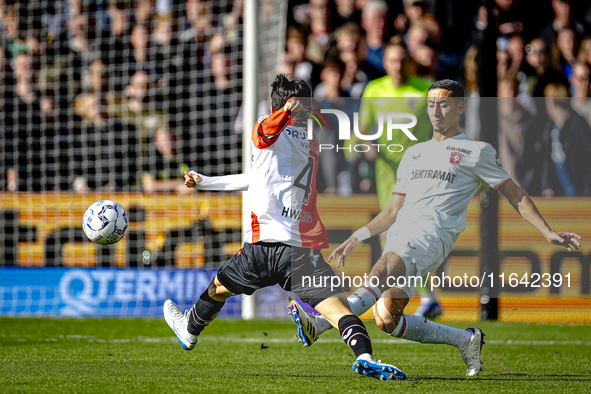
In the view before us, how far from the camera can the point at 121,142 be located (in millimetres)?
9812

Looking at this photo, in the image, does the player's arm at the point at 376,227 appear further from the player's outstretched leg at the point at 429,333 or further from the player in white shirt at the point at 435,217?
the player's outstretched leg at the point at 429,333

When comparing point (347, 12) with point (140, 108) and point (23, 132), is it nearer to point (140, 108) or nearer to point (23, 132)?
point (140, 108)

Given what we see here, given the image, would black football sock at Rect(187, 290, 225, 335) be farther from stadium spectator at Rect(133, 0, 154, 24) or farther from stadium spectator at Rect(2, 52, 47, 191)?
stadium spectator at Rect(133, 0, 154, 24)

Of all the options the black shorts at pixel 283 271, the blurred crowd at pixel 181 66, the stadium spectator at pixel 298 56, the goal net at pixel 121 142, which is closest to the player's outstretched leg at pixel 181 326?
the black shorts at pixel 283 271

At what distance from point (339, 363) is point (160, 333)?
2214 mm

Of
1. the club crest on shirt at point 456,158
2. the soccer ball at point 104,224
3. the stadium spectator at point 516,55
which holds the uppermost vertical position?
the stadium spectator at point 516,55

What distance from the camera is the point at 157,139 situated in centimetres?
968

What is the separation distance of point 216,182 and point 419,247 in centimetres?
131

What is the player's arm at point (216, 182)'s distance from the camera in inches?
183

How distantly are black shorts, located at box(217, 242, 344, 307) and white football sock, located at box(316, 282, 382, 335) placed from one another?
0.30 meters

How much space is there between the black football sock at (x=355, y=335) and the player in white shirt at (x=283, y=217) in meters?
0.02

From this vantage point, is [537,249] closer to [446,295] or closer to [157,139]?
Answer: [446,295]

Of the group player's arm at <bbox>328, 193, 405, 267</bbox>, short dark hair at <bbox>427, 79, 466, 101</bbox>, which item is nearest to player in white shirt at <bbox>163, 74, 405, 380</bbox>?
player's arm at <bbox>328, 193, 405, 267</bbox>

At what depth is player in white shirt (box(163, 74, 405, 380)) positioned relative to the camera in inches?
169
